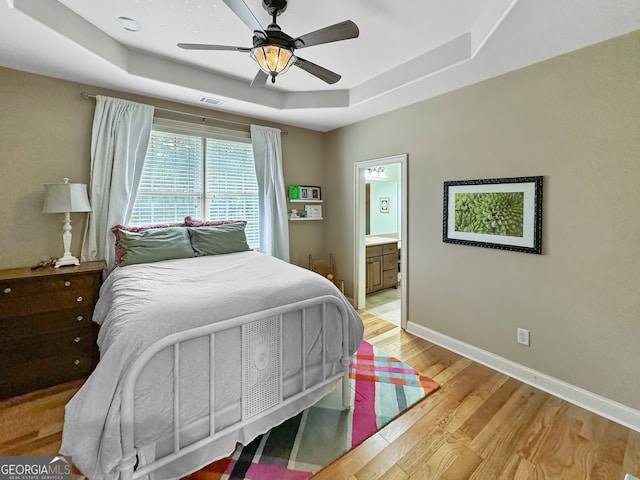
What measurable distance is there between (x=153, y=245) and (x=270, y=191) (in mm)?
1560

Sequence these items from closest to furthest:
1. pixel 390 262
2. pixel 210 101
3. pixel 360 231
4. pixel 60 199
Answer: pixel 60 199 → pixel 210 101 → pixel 360 231 → pixel 390 262

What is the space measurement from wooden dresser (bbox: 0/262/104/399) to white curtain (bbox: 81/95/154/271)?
1.16 feet

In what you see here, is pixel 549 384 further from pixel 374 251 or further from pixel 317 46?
pixel 317 46

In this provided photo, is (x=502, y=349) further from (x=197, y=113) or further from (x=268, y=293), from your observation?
(x=197, y=113)

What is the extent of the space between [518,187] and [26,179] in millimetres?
4081

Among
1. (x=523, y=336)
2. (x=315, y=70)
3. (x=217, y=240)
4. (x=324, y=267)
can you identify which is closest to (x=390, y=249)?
(x=324, y=267)

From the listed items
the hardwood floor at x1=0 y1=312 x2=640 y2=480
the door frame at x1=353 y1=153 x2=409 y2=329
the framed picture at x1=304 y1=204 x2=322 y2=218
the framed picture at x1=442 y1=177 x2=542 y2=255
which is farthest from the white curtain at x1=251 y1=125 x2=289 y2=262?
the hardwood floor at x1=0 y1=312 x2=640 y2=480

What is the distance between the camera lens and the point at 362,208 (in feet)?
12.5

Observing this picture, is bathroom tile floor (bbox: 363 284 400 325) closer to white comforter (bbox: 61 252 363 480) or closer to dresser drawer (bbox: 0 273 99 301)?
white comforter (bbox: 61 252 363 480)

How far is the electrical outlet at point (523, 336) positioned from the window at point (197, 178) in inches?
116

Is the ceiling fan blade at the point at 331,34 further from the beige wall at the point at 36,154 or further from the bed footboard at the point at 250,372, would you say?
the beige wall at the point at 36,154

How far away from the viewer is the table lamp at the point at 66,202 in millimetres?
2266

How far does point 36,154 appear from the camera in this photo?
2.44 metres

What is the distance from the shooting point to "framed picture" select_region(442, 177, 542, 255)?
221 cm
